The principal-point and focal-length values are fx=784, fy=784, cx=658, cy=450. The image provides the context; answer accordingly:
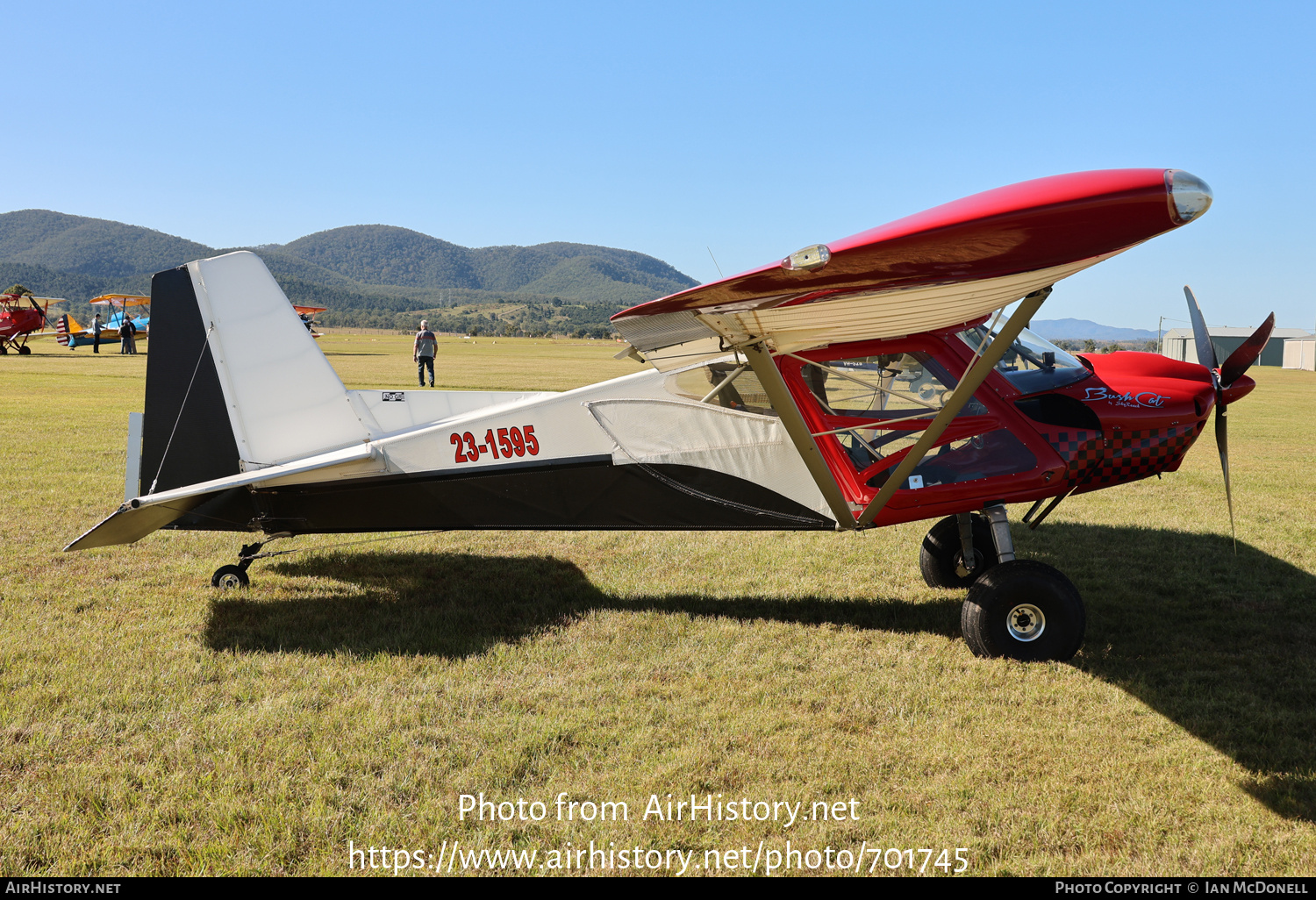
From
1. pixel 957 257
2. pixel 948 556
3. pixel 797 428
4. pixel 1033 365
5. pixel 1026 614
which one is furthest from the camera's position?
pixel 948 556

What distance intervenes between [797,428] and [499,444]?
76.9 inches

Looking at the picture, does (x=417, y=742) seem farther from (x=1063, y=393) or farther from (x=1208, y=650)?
(x=1208, y=650)

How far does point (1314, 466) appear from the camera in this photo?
11633 mm

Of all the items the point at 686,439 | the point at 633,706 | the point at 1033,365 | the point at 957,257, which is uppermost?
the point at 957,257

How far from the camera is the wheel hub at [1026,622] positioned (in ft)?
14.7

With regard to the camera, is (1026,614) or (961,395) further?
(1026,614)

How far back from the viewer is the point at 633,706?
3945 millimetres

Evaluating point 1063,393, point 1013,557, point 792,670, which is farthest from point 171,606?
point 1063,393

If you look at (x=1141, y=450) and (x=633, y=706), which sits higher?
(x=1141, y=450)

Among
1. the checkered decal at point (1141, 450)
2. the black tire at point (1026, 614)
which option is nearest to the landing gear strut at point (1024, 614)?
the black tire at point (1026, 614)

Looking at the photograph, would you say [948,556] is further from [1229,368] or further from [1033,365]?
[1229,368]

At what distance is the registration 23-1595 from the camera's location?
5.13m

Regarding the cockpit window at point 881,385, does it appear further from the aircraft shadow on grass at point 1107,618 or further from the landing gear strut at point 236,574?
the landing gear strut at point 236,574

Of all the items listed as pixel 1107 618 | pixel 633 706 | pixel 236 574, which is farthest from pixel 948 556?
pixel 236 574
